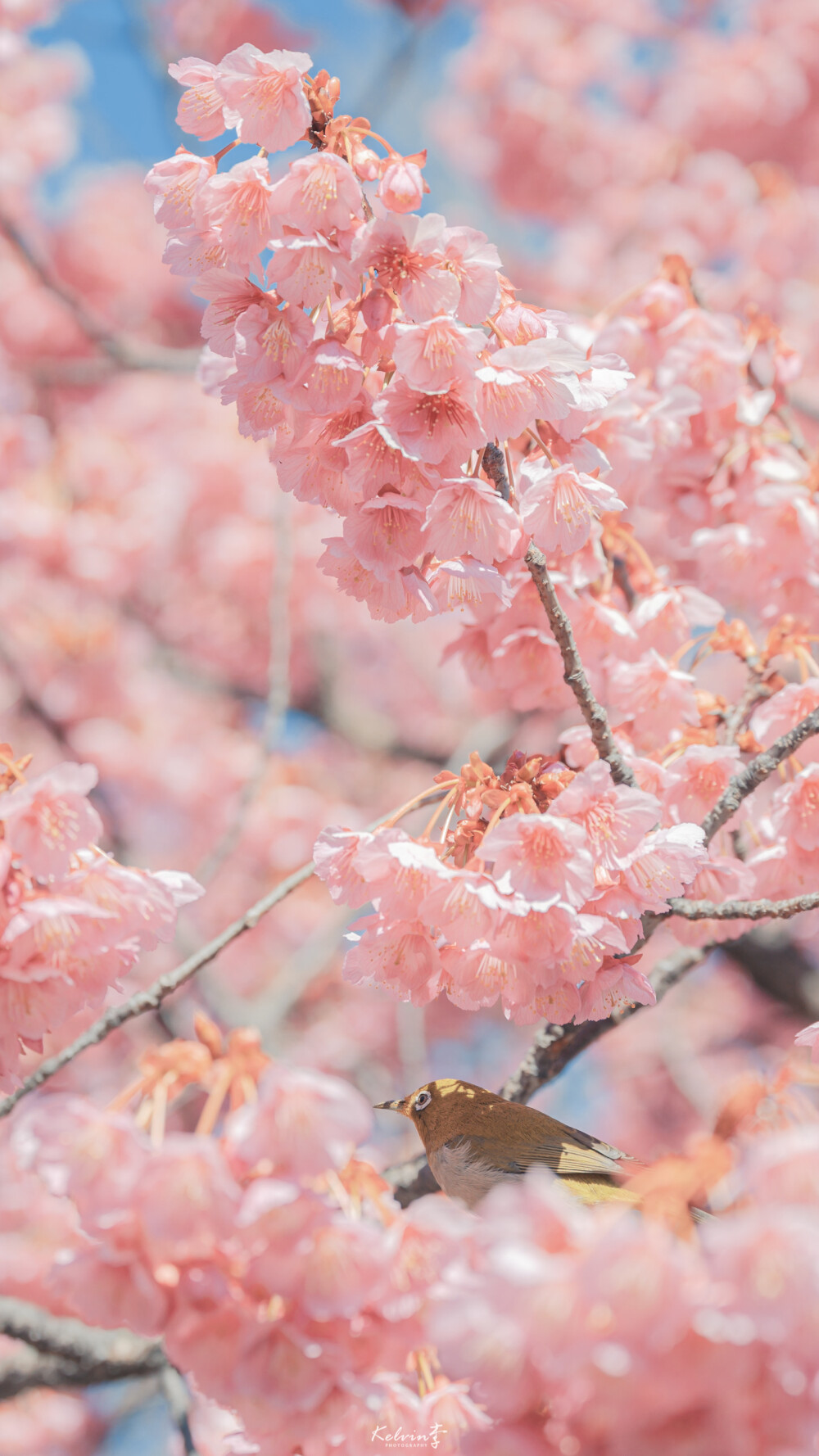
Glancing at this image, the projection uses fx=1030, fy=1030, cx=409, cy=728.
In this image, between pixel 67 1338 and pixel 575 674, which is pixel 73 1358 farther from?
pixel 575 674

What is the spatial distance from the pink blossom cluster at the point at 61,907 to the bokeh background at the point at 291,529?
79.6 inches

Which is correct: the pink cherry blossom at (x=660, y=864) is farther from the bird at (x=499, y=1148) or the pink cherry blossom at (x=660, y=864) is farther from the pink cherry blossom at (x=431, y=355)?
the pink cherry blossom at (x=431, y=355)

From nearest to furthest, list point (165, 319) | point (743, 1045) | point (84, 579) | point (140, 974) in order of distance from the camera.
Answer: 1. point (140, 974)
2. point (84, 579)
3. point (743, 1045)
4. point (165, 319)

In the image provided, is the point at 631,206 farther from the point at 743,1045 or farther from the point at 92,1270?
the point at 92,1270

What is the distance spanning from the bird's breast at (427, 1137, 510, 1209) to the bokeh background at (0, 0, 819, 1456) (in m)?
1.69

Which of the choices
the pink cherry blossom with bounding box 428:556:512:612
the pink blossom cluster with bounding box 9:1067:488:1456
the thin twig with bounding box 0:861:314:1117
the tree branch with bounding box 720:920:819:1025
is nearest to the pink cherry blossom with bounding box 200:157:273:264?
the pink cherry blossom with bounding box 428:556:512:612

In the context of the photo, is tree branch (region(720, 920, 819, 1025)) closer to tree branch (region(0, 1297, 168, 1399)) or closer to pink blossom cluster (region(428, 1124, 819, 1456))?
tree branch (region(0, 1297, 168, 1399))

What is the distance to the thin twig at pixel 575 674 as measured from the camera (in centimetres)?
145

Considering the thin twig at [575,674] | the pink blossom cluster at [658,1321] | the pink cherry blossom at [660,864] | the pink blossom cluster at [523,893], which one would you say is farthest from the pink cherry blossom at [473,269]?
the pink blossom cluster at [658,1321]

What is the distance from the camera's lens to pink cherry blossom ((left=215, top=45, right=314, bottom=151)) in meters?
1.34

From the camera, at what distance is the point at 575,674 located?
1.55 metres

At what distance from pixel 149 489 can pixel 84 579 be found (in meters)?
0.81

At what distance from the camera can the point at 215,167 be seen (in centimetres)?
143

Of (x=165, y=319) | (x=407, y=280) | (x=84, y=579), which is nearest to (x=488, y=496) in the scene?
(x=407, y=280)
